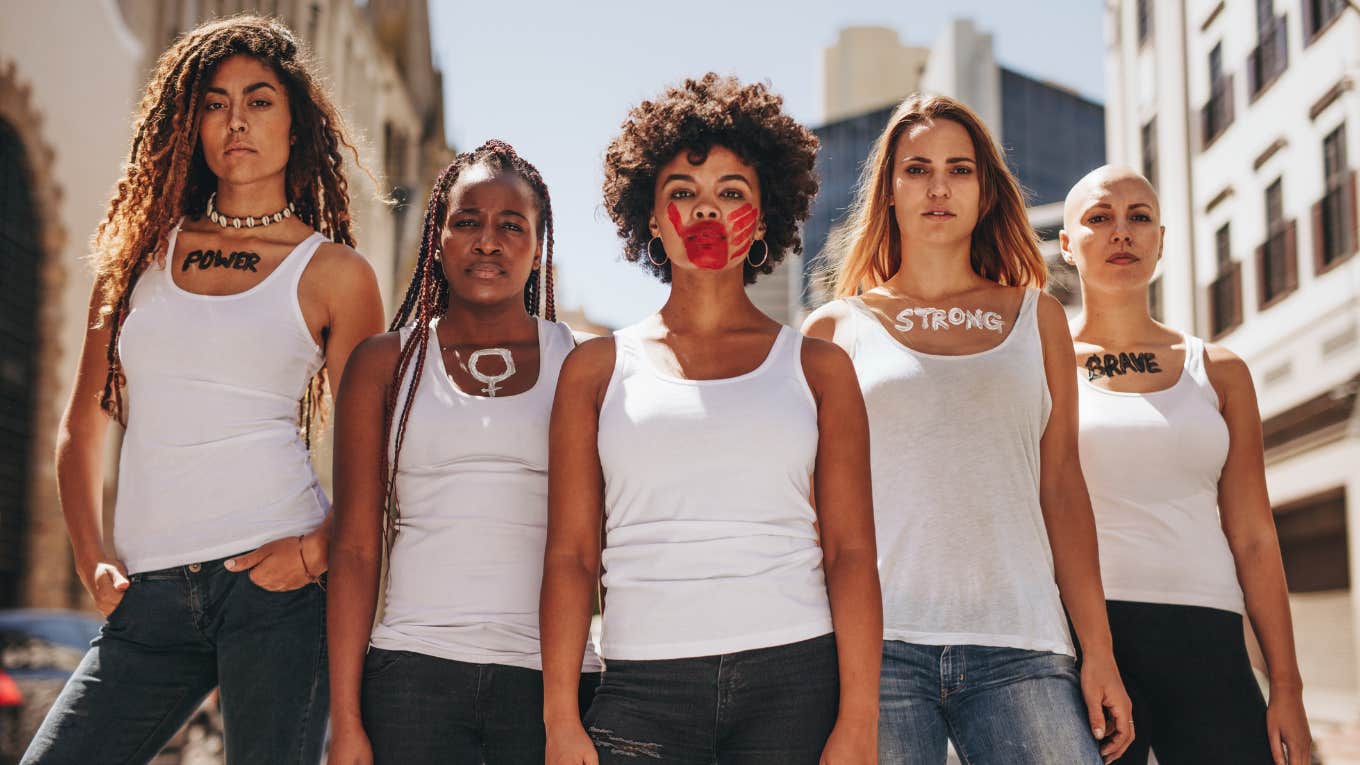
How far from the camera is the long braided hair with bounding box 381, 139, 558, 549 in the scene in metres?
3.48

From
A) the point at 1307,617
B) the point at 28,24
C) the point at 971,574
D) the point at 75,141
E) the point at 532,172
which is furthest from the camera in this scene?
the point at 1307,617

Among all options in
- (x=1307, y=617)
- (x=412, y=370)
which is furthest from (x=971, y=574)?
(x=1307, y=617)

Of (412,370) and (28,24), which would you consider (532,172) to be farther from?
(28,24)

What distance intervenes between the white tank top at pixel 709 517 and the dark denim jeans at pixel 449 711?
0.93ft

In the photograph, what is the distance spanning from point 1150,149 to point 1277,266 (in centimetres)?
561

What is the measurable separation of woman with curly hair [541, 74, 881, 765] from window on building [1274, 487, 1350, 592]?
13005 mm

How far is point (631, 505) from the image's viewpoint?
3076 millimetres

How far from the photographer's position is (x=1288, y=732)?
3.68 m

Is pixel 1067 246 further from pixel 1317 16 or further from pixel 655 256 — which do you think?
pixel 1317 16

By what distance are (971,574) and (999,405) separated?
43 centimetres

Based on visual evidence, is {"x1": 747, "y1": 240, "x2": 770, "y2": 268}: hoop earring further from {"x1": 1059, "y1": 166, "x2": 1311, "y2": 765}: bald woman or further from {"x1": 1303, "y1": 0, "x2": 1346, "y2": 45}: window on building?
{"x1": 1303, "y1": 0, "x2": 1346, "y2": 45}: window on building

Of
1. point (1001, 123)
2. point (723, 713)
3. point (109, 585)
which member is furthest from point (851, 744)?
point (1001, 123)

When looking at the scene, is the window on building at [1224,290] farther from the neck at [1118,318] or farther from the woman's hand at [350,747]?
the woman's hand at [350,747]

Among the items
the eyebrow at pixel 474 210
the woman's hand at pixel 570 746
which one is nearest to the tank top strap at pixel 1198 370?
the eyebrow at pixel 474 210
